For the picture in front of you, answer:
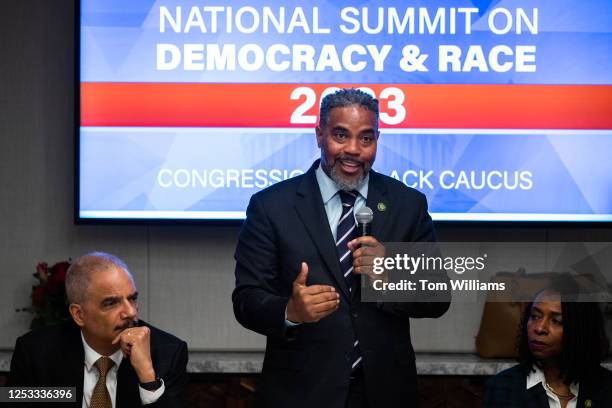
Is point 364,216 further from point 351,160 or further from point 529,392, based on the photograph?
point 529,392

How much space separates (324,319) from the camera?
242 cm

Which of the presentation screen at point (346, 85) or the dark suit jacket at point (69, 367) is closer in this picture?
the dark suit jacket at point (69, 367)

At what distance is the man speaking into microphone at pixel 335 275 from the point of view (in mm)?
2371

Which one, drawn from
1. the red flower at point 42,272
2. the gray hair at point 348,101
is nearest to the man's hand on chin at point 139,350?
the gray hair at point 348,101

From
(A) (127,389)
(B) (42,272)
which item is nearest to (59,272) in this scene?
(B) (42,272)

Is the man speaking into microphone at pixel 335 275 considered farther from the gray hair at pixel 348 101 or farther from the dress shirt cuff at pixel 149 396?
the dress shirt cuff at pixel 149 396

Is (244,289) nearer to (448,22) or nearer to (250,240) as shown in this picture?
(250,240)

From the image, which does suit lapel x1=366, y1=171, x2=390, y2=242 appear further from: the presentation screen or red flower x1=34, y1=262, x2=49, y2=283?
red flower x1=34, y1=262, x2=49, y2=283

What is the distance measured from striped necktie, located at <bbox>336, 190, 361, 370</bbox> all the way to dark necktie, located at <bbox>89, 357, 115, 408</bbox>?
0.64 meters

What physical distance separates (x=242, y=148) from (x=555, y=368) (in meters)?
1.92

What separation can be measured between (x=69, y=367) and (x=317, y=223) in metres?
0.75

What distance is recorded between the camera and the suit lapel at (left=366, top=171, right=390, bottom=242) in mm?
2418

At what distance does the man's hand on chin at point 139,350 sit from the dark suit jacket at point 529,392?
2.94 feet

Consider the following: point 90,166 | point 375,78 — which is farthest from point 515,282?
point 90,166
